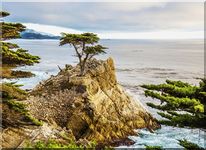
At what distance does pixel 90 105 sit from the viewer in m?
31.0

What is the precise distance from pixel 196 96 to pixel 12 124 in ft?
32.8

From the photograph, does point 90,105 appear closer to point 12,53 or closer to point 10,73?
point 10,73

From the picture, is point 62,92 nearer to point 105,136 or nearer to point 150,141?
point 105,136

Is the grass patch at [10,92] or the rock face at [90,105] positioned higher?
the grass patch at [10,92]

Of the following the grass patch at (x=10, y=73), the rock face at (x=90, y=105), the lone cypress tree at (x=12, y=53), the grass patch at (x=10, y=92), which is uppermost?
the lone cypress tree at (x=12, y=53)

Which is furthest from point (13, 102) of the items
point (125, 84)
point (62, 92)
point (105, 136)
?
point (125, 84)

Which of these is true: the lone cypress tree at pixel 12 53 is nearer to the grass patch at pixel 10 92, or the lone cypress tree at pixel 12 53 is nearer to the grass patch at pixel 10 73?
the grass patch at pixel 10 73

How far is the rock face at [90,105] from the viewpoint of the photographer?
99.0ft

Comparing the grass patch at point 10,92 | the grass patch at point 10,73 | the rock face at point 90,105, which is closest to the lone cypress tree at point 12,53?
the grass patch at point 10,73

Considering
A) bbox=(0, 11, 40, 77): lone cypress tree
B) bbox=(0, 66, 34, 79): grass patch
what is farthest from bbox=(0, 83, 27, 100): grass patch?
bbox=(0, 11, 40, 77): lone cypress tree

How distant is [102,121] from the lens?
30.7 metres

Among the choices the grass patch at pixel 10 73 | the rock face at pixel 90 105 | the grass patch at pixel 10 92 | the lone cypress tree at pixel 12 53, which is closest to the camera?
the lone cypress tree at pixel 12 53

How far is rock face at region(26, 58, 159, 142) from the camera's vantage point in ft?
99.0

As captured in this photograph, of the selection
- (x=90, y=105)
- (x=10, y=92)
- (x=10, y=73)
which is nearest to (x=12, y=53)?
(x=10, y=73)
